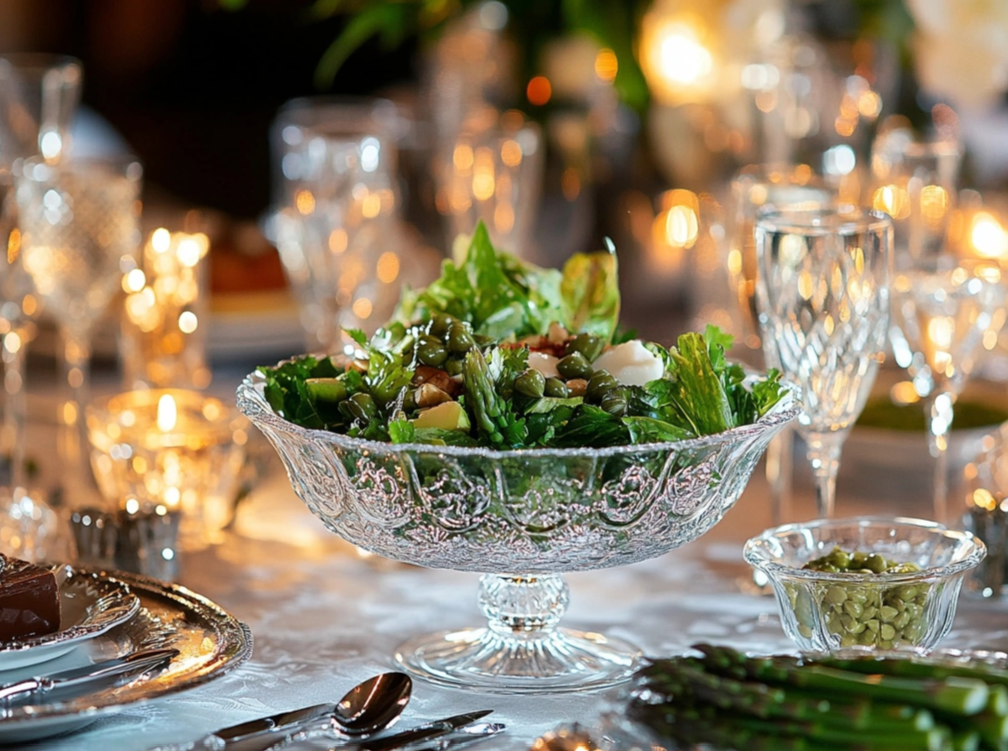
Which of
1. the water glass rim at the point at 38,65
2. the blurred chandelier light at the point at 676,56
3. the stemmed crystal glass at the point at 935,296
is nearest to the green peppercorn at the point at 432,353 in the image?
the stemmed crystal glass at the point at 935,296

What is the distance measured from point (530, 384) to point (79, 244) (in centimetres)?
67

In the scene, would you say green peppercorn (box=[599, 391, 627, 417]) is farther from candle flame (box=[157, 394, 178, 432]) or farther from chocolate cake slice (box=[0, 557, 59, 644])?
candle flame (box=[157, 394, 178, 432])

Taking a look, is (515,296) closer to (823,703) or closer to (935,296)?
(935,296)

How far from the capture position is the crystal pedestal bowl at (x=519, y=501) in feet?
2.76

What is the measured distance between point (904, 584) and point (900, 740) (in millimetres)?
214

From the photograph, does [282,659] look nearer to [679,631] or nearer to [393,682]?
[393,682]

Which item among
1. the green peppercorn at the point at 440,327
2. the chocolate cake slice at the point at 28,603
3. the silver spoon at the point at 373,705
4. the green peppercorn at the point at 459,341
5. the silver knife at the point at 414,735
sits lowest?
the silver knife at the point at 414,735

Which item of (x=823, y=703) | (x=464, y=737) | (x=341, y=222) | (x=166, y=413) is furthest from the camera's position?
(x=341, y=222)

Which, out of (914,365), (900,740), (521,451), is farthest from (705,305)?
(900,740)

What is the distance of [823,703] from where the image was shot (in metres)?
0.69

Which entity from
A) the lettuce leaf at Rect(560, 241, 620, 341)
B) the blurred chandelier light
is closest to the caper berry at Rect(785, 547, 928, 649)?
the lettuce leaf at Rect(560, 241, 620, 341)

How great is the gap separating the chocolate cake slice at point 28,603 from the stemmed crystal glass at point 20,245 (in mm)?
323

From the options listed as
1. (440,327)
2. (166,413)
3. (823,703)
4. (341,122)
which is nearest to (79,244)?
(166,413)

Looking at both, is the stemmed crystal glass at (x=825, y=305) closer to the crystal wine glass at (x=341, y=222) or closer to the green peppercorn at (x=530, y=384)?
the green peppercorn at (x=530, y=384)
